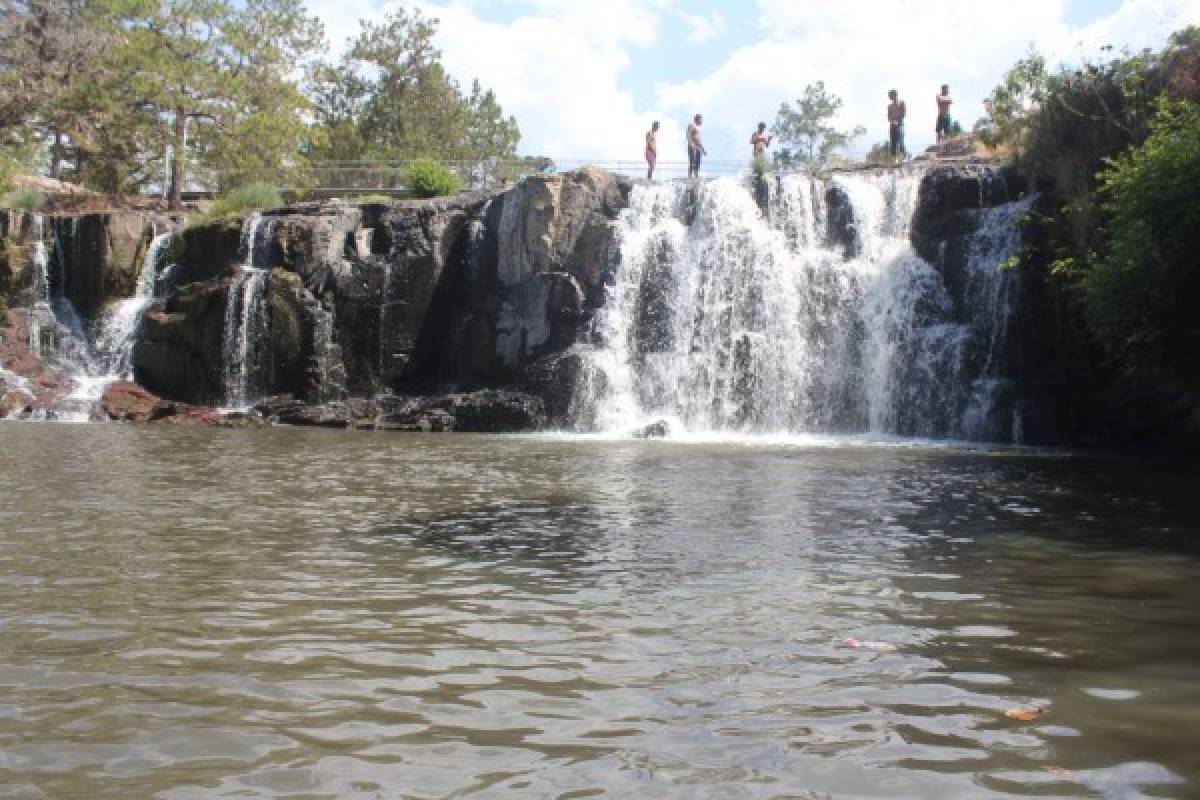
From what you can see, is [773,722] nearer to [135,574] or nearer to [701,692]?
[701,692]

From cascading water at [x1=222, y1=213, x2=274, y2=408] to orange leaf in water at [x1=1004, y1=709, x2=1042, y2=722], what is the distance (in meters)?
25.3

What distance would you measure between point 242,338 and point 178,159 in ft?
44.5

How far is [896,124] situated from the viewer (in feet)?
102

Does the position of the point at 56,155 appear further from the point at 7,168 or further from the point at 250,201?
the point at 250,201

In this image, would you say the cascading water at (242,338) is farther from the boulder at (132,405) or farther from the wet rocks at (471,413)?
the wet rocks at (471,413)

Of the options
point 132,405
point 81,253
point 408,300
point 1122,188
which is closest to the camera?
point 1122,188

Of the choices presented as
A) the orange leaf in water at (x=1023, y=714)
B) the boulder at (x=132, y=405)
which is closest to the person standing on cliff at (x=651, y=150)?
the boulder at (x=132, y=405)

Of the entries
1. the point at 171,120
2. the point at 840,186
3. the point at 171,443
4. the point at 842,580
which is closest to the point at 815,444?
the point at 840,186

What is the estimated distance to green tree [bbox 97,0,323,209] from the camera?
37406 millimetres

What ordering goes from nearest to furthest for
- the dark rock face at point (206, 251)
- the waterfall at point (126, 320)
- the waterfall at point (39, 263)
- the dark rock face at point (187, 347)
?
the dark rock face at point (187, 347), the waterfall at point (126, 320), the dark rock face at point (206, 251), the waterfall at point (39, 263)

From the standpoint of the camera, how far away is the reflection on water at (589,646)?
3838 mm

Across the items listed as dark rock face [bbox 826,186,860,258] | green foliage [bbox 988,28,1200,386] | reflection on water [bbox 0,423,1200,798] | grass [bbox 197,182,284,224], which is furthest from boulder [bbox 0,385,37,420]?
green foliage [bbox 988,28,1200,386]

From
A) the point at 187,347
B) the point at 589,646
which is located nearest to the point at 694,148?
the point at 187,347

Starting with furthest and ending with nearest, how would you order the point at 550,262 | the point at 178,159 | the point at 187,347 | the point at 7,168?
the point at 178,159 < the point at 7,168 < the point at 187,347 < the point at 550,262
